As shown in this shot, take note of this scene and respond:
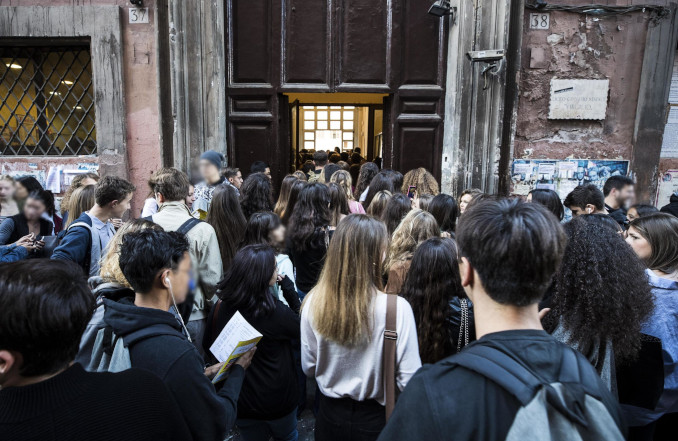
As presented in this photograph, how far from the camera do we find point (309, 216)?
3434 mm

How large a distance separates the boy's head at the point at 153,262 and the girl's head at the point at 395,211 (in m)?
2.18

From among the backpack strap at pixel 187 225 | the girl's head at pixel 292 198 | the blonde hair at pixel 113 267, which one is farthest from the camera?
the girl's head at pixel 292 198

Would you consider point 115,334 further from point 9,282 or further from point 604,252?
point 604,252

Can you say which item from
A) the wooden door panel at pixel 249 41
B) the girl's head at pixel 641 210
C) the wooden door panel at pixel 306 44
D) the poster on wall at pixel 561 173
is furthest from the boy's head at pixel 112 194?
the poster on wall at pixel 561 173

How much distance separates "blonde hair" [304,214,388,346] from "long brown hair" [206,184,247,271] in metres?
1.57

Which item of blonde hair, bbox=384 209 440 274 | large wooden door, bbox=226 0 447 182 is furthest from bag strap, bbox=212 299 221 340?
large wooden door, bbox=226 0 447 182

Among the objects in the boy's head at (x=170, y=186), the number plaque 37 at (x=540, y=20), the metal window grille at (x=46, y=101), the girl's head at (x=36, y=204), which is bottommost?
the girl's head at (x=36, y=204)

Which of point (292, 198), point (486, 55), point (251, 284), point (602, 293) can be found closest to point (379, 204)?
point (292, 198)

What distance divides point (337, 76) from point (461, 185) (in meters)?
2.25

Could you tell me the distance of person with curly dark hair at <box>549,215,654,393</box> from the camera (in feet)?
5.69

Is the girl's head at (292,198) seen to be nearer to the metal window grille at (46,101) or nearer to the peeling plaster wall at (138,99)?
the peeling plaster wall at (138,99)

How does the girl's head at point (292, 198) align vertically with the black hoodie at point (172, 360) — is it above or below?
above

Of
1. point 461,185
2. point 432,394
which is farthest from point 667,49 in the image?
point 432,394

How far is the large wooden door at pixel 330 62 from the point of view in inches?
236
